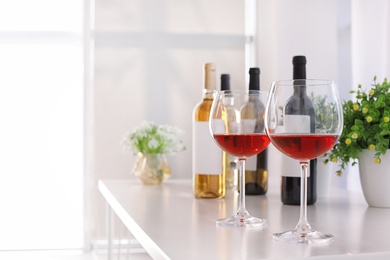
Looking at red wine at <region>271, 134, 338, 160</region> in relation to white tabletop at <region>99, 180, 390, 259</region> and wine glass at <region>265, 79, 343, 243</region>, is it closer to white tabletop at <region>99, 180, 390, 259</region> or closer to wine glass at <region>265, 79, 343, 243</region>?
wine glass at <region>265, 79, 343, 243</region>

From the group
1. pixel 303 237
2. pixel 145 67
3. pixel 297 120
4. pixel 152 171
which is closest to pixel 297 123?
pixel 297 120

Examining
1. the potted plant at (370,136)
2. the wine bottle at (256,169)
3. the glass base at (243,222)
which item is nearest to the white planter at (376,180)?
the potted plant at (370,136)

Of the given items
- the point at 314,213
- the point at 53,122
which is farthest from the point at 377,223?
the point at 53,122

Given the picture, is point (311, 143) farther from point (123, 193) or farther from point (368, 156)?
point (123, 193)

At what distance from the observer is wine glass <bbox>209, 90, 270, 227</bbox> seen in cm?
116

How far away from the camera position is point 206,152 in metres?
1.62

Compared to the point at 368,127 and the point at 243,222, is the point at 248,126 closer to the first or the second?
the point at 243,222

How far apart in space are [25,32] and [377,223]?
3613mm

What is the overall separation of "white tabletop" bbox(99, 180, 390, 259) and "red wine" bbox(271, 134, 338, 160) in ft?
0.49

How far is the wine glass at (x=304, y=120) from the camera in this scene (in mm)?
960

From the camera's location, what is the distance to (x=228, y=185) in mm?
1943

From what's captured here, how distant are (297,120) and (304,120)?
A: 0.01 meters

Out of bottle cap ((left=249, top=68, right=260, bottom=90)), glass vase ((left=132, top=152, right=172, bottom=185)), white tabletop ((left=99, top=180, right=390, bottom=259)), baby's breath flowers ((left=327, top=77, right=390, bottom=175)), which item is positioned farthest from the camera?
glass vase ((left=132, top=152, right=172, bottom=185))

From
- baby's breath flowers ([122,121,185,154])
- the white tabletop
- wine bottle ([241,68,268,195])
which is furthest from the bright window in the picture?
wine bottle ([241,68,268,195])
